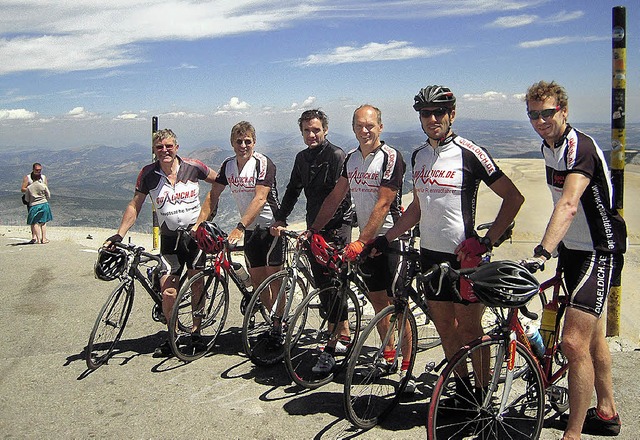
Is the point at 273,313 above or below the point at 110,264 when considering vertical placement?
below

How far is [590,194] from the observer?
3.57 m

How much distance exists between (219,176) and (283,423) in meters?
2.85

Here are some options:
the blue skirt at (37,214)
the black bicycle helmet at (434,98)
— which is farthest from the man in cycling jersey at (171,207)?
the blue skirt at (37,214)

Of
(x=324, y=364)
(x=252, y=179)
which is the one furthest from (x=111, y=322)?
(x=324, y=364)


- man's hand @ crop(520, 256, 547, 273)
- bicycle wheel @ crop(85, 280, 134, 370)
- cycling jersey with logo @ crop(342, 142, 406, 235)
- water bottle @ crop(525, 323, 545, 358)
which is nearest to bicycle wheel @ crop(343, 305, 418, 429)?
water bottle @ crop(525, 323, 545, 358)

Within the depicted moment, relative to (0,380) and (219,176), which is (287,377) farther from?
(0,380)

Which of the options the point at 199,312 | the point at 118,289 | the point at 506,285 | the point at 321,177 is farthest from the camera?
the point at 199,312

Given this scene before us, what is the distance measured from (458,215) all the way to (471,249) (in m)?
0.27

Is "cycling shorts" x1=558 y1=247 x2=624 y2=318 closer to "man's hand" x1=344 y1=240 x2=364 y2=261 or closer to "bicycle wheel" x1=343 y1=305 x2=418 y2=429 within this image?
"bicycle wheel" x1=343 y1=305 x2=418 y2=429

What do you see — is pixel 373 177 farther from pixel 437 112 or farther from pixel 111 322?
pixel 111 322

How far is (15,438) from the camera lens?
13.6 feet

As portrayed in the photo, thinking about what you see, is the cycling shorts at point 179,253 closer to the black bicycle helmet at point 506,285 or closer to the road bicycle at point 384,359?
the road bicycle at point 384,359

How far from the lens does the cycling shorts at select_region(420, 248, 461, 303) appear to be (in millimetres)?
3918

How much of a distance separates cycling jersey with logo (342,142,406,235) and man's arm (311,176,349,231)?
4.0 inches
